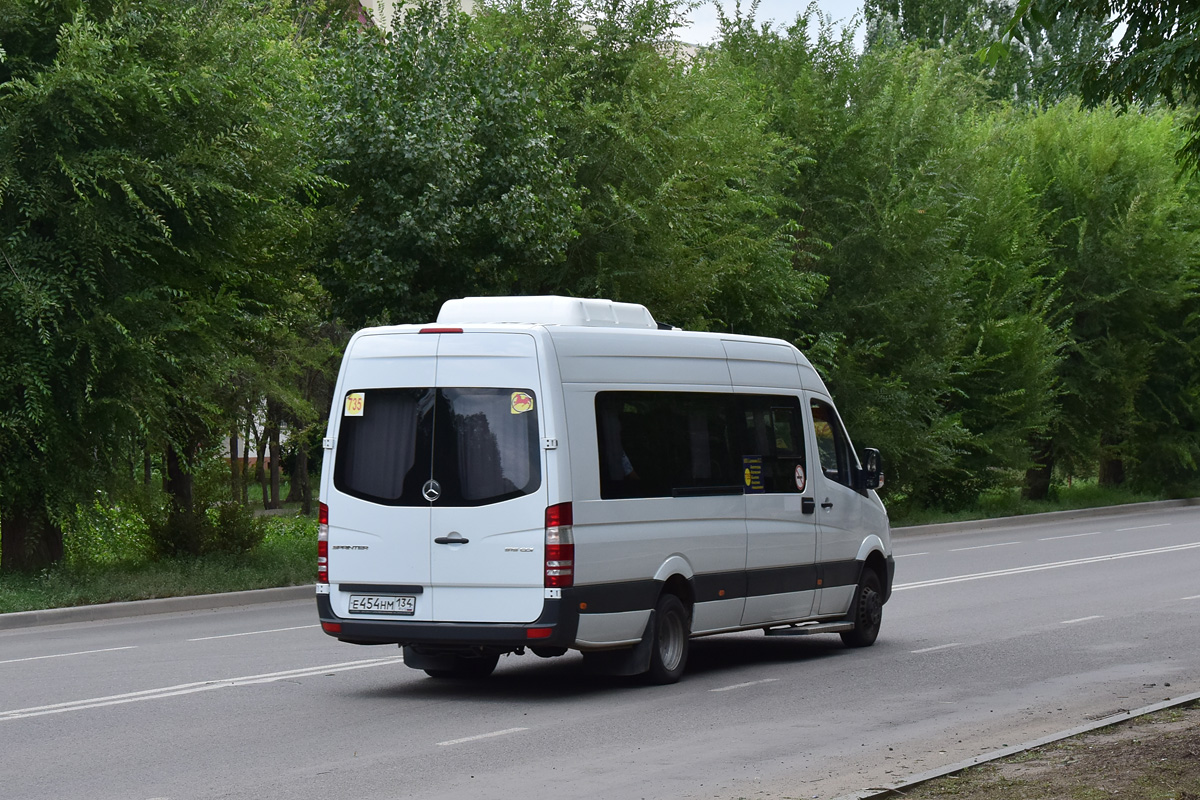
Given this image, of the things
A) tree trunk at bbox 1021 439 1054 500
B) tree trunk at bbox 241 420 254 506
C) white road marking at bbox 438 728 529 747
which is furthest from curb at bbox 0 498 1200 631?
tree trunk at bbox 1021 439 1054 500

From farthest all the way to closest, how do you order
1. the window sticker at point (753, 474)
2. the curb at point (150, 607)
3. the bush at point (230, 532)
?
the bush at point (230, 532)
the curb at point (150, 607)
the window sticker at point (753, 474)

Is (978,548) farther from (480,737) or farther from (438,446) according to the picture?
(480,737)

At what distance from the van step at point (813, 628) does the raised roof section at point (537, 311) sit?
294 cm

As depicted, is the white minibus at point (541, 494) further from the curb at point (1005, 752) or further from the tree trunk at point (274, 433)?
the tree trunk at point (274, 433)

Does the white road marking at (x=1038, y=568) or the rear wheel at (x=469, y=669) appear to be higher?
the rear wheel at (x=469, y=669)

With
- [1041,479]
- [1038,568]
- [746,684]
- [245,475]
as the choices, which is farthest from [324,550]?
[1041,479]

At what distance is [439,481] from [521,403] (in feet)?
2.55

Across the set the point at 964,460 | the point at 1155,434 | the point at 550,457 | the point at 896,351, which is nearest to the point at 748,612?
the point at 550,457

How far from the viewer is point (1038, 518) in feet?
121

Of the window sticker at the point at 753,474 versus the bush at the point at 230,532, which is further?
the bush at the point at 230,532

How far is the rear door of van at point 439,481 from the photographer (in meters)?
10.4

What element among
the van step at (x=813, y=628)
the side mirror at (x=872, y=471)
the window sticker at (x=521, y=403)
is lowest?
the van step at (x=813, y=628)

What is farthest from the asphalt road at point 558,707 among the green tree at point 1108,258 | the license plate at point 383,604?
the green tree at point 1108,258

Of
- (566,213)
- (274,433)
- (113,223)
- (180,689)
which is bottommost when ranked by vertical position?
(180,689)
